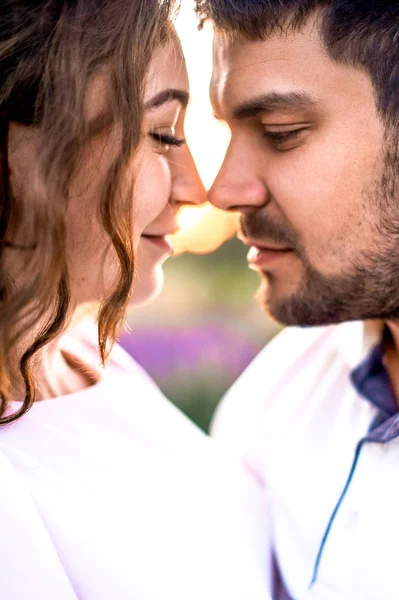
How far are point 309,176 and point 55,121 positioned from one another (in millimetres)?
718

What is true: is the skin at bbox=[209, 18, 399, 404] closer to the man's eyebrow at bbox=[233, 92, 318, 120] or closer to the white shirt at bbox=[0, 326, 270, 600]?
the man's eyebrow at bbox=[233, 92, 318, 120]

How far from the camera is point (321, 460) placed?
1.81m

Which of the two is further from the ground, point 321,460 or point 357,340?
point 357,340

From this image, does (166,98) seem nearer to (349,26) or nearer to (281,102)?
(281,102)

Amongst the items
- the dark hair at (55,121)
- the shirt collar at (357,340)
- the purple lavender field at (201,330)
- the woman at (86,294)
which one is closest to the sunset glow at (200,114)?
the woman at (86,294)

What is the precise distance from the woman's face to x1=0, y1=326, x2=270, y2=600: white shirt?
322mm

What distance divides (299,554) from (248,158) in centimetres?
104

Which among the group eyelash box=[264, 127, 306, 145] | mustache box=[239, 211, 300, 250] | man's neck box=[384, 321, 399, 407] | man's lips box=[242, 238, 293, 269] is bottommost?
man's neck box=[384, 321, 399, 407]

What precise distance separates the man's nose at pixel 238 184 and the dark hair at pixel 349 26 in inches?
12.4

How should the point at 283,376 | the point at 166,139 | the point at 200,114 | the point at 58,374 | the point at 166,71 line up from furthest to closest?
1. the point at 283,376
2. the point at 200,114
3. the point at 58,374
4. the point at 166,139
5. the point at 166,71

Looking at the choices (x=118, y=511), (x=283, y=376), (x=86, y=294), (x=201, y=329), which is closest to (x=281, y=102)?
(x=86, y=294)

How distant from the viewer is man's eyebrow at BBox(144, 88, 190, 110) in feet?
4.82

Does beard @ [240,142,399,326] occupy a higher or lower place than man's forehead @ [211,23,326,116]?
lower

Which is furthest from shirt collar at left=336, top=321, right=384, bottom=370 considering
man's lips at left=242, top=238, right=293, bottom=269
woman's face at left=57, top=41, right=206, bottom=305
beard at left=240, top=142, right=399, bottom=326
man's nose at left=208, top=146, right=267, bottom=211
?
woman's face at left=57, top=41, right=206, bottom=305
